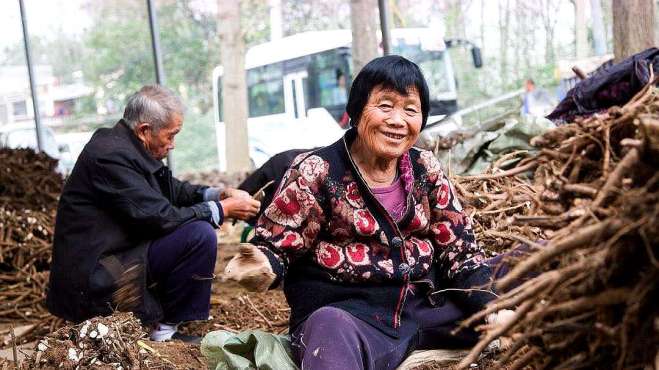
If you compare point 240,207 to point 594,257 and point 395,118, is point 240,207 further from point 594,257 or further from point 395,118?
point 594,257

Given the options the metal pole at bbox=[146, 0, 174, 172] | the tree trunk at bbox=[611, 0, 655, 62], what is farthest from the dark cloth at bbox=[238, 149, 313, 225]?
the metal pole at bbox=[146, 0, 174, 172]

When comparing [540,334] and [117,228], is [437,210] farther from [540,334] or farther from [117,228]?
[117,228]

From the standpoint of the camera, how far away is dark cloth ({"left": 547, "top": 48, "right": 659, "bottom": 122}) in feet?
15.1

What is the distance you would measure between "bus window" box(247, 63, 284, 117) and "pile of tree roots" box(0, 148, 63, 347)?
9.30 meters

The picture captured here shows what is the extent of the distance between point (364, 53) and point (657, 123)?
24.7 ft

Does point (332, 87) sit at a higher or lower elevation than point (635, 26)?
lower

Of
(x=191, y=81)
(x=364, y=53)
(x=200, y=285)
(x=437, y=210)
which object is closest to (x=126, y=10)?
(x=191, y=81)

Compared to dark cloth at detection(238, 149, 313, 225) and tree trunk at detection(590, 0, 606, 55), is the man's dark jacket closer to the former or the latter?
dark cloth at detection(238, 149, 313, 225)

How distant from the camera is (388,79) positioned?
9.59ft

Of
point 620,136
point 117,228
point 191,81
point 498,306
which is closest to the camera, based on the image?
point 498,306

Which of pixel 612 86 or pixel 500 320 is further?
pixel 612 86

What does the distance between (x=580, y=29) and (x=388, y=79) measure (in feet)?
41.5

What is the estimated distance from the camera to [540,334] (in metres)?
2.02

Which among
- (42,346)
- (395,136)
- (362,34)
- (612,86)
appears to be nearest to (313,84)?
(362,34)
